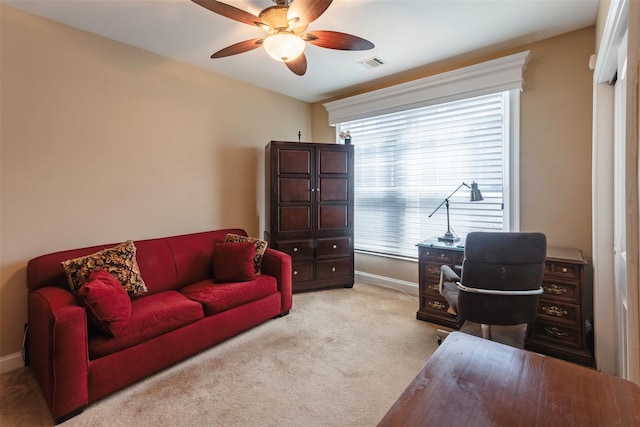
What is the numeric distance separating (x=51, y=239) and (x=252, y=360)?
1854 millimetres

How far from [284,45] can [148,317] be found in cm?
203

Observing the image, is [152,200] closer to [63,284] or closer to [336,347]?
[63,284]

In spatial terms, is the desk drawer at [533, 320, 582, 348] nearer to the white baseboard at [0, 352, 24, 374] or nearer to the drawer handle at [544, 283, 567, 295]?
the drawer handle at [544, 283, 567, 295]

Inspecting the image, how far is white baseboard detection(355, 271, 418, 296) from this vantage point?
12.1 ft

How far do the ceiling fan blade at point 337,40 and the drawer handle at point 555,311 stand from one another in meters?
2.33

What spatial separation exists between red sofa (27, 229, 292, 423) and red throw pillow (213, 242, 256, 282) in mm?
96

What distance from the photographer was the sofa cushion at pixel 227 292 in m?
2.45

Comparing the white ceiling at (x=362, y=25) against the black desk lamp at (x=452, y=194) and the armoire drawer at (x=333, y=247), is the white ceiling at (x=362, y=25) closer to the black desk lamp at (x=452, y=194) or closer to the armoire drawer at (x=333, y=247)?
the black desk lamp at (x=452, y=194)

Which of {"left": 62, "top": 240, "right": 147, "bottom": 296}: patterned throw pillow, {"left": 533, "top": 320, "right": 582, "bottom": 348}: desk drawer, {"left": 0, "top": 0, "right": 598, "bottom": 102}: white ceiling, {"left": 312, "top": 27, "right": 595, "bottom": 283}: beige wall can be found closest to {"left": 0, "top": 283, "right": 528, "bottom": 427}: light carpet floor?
{"left": 62, "top": 240, "right": 147, "bottom": 296}: patterned throw pillow

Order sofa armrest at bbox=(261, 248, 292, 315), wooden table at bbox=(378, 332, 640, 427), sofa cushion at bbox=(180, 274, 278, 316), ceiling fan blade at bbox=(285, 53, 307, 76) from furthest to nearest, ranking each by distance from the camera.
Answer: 1. sofa armrest at bbox=(261, 248, 292, 315)
2. sofa cushion at bbox=(180, 274, 278, 316)
3. ceiling fan blade at bbox=(285, 53, 307, 76)
4. wooden table at bbox=(378, 332, 640, 427)

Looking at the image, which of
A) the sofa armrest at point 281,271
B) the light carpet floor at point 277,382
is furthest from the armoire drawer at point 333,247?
the light carpet floor at point 277,382

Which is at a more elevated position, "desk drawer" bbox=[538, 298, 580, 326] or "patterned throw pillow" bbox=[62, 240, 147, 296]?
"patterned throw pillow" bbox=[62, 240, 147, 296]

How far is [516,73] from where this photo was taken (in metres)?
2.78

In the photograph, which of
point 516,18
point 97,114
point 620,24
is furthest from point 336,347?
point 516,18
